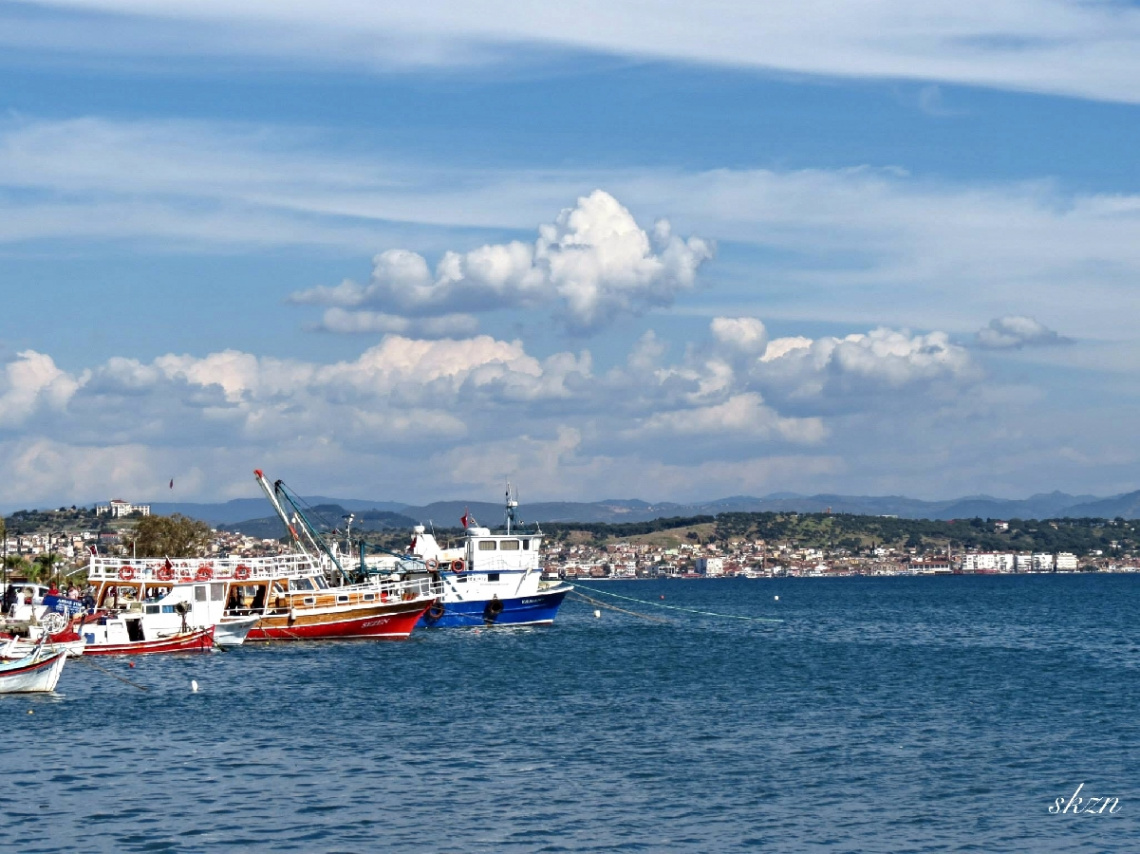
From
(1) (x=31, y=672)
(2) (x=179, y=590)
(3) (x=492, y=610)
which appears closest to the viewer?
(1) (x=31, y=672)

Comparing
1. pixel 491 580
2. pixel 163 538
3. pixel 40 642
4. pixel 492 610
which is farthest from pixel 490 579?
pixel 163 538

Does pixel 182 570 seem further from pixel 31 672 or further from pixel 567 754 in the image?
pixel 567 754

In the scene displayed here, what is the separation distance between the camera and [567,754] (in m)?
47.7

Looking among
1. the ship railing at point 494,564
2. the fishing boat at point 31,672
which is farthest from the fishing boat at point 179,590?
the fishing boat at point 31,672

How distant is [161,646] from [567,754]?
4084 centimetres

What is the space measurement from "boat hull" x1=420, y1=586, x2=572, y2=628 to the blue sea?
717 inches

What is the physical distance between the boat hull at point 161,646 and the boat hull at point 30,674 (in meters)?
16.3

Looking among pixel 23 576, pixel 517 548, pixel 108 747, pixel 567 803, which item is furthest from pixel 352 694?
pixel 23 576

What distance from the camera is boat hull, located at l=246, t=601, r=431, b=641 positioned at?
90688mm

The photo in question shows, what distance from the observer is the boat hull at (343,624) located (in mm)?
90688

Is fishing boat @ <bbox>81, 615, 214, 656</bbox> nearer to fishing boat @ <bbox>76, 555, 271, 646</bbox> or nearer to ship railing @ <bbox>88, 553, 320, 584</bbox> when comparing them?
fishing boat @ <bbox>76, 555, 271, 646</bbox>

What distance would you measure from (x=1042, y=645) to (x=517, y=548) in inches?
1453

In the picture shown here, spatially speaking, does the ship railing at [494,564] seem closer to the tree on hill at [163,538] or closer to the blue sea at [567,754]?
the blue sea at [567,754]

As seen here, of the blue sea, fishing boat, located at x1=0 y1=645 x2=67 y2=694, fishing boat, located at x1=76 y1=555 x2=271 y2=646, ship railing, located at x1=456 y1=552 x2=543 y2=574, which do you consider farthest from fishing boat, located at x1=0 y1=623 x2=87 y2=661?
ship railing, located at x1=456 y1=552 x2=543 y2=574
